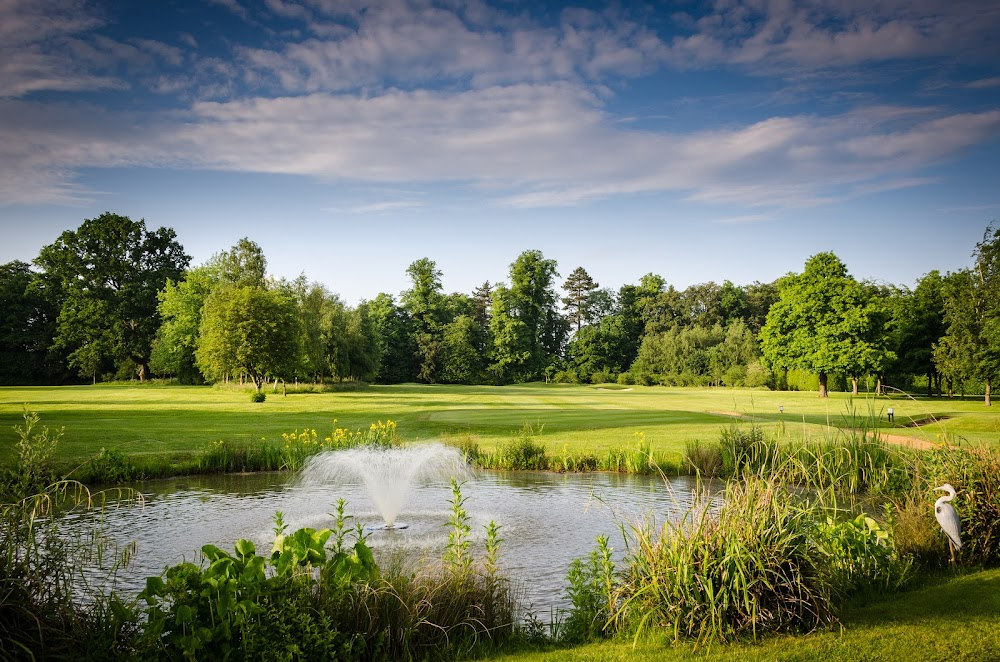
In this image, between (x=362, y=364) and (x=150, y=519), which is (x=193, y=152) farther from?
(x=362, y=364)

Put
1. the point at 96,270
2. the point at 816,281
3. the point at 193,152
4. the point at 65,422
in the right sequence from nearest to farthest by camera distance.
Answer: the point at 65,422
the point at 193,152
the point at 816,281
the point at 96,270

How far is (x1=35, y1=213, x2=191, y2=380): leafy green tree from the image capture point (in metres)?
59.3

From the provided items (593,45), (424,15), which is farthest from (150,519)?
(593,45)

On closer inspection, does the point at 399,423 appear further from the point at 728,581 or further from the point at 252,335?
the point at 252,335

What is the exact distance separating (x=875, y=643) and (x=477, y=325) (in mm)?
73738

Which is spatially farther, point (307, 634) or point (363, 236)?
point (363, 236)

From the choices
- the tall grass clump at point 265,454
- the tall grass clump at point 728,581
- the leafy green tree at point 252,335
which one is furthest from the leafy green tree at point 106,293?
the tall grass clump at point 728,581

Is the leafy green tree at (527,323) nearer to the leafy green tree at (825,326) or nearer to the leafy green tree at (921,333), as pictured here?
the leafy green tree at (825,326)

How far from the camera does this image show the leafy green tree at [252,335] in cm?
4256

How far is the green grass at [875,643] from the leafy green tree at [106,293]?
65.0 meters

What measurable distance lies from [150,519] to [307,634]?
8.02 m

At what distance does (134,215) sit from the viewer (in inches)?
2601

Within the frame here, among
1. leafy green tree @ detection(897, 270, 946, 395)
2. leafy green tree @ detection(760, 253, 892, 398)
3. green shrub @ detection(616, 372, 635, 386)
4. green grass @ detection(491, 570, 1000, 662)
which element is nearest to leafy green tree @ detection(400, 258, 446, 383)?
green shrub @ detection(616, 372, 635, 386)

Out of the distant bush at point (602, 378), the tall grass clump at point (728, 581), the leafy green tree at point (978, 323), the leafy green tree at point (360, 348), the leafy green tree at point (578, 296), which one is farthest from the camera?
the leafy green tree at point (578, 296)
